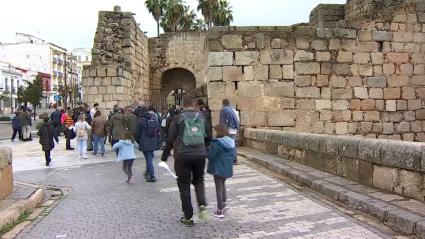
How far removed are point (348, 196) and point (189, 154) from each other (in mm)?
2391

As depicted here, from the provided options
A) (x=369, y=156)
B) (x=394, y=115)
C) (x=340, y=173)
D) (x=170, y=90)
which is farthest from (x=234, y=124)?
(x=170, y=90)

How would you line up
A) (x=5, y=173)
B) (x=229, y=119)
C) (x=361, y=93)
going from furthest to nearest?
(x=361, y=93)
(x=229, y=119)
(x=5, y=173)

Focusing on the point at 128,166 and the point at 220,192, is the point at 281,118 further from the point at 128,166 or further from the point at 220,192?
the point at 220,192

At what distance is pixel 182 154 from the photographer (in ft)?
21.3

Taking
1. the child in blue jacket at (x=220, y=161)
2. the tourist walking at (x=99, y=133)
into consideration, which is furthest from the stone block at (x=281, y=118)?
the child in blue jacket at (x=220, y=161)

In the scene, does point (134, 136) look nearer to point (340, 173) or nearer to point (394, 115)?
point (340, 173)

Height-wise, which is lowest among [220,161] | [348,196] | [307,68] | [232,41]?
[348,196]

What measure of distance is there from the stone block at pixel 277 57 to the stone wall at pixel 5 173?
28.3 feet

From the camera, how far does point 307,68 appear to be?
49.4 feet

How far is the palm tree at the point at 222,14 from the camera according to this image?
58719 mm

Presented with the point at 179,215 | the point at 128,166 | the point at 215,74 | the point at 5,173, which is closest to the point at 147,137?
the point at 128,166

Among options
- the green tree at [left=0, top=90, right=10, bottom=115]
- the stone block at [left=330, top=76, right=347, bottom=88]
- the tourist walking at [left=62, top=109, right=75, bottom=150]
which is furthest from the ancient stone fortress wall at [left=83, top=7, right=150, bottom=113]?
the green tree at [left=0, top=90, right=10, bottom=115]

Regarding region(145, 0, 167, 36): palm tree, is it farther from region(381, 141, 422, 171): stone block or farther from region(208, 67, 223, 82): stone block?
region(381, 141, 422, 171): stone block

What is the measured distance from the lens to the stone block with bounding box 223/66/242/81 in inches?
582
